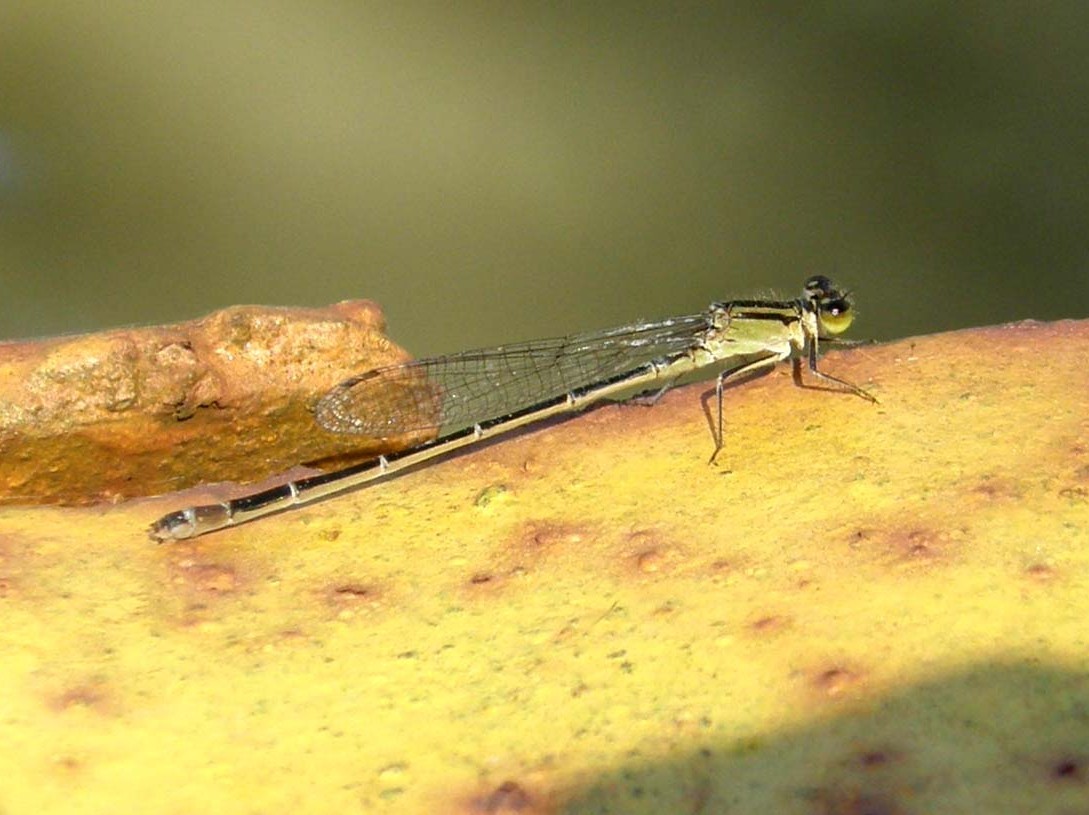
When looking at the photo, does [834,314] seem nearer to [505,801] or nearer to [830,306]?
[830,306]

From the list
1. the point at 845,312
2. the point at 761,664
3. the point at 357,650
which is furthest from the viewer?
the point at 845,312

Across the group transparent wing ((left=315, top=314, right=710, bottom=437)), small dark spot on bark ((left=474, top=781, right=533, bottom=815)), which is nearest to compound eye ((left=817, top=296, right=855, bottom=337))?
transparent wing ((left=315, top=314, right=710, bottom=437))

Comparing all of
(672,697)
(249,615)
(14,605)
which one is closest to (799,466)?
(672,697)

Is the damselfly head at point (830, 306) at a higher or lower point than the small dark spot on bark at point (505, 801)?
higher

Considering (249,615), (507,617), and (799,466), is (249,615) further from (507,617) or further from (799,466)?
(799,466)

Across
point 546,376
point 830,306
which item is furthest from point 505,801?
point 830,306

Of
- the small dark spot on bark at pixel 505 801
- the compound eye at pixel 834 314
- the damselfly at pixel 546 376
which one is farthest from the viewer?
the compound eye at pixel 834 314

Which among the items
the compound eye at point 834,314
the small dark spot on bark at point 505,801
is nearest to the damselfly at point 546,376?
the compound eye at point 834,314

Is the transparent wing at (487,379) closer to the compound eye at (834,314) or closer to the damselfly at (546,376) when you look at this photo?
the damselfly at (546,376)
